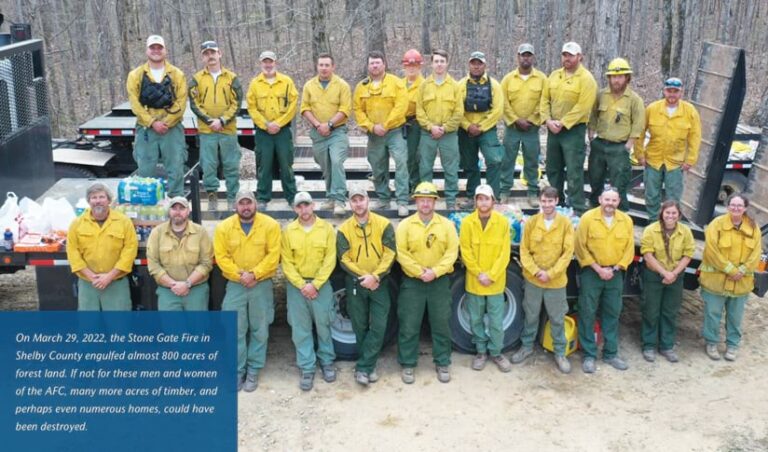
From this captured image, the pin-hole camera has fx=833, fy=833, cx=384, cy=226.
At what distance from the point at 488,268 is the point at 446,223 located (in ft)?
1.90

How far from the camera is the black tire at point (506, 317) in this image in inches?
315

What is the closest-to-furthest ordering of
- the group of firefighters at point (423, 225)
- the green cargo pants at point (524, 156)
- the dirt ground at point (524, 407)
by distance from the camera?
the dirt ground at point (524, 407) < the group of firefighters at point (423, 225) < the green cargo pants at point (524, 156)

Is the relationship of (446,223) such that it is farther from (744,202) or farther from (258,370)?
(744,202)

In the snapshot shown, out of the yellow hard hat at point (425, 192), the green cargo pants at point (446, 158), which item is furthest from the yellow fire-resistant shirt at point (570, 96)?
the yellow hard hat at point (425, 192)

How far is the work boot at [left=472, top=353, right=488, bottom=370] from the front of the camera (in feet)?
25.8

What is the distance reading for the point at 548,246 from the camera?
755cm

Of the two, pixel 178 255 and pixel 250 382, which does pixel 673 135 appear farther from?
pixel 178 255

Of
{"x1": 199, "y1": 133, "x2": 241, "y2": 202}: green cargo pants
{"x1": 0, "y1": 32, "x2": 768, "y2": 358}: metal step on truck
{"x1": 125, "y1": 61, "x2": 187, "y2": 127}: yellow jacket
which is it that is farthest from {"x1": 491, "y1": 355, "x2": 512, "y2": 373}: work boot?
{"x1": 125, "y1": 61, "x2": 187, "y2": 127}: yellow jacket

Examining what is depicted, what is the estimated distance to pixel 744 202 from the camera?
7.60 metres

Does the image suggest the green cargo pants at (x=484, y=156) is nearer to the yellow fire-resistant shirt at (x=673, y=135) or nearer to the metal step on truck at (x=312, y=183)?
the metal step on truck at (x=312, y=183)

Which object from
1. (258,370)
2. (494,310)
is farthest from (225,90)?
(494,310)

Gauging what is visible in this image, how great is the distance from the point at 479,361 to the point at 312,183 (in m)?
2.95

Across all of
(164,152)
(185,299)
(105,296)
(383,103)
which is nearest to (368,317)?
(185,299)

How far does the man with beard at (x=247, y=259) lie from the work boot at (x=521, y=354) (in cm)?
243
